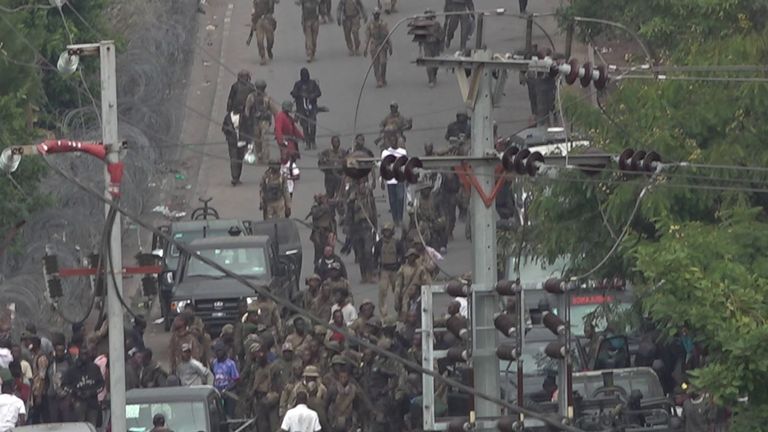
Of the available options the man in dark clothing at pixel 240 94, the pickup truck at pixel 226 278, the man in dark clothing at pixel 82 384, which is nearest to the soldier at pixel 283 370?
the man in dark clothing at pixel 82 384

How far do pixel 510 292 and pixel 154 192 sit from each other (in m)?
16.2

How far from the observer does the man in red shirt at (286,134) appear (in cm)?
3838

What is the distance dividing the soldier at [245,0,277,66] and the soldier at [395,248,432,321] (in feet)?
54.7

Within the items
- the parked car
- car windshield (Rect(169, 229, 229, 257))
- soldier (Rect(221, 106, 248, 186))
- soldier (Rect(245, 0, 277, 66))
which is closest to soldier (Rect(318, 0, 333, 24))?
soldier (Rect(245, 0, 277, 66))

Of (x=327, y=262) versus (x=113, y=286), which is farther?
(x=327, y=262)

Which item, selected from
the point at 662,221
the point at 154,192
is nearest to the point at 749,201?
the point at 662,221

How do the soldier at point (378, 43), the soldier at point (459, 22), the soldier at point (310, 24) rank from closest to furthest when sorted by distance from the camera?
the soldier at point (459, 22) → the soldier at point (378, 43) → the soldier at point (310, 24)

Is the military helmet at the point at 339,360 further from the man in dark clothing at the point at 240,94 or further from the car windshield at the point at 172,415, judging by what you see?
the man in dark clothing at the point at 240,94

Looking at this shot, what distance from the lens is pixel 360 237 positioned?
3591cm

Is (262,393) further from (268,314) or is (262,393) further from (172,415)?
(268,314)

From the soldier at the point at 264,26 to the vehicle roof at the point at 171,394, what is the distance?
23137 millimetres

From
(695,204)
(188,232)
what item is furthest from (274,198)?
(695,204)

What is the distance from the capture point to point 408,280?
3125 cm

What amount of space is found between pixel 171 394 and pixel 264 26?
24.0 meters
